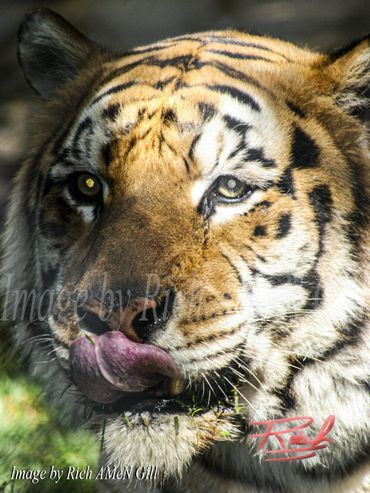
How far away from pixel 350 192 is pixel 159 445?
2.53 feet

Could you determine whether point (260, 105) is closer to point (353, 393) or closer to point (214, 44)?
point (214, 44)

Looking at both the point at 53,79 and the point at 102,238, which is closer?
the point at 102,238

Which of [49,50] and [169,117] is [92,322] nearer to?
[169,117]

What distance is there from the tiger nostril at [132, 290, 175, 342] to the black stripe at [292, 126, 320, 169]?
Answer: 45 centimetres

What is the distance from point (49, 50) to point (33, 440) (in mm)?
1151

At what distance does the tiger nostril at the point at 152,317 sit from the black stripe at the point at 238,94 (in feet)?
1.68

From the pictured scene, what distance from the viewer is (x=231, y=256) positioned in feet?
5.48

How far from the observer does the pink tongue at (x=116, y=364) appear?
5.34ft

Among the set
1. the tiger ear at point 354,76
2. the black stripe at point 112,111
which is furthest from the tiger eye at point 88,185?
the tiger ear at point 354,76

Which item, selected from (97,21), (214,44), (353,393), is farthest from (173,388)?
(97,21)

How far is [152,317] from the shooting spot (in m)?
1.62

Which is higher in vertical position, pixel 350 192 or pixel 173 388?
pixel 350 192

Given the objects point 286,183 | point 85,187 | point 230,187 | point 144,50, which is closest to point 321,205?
point 286,183
